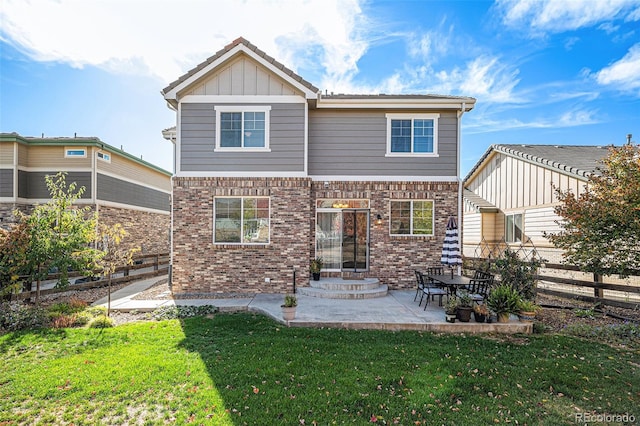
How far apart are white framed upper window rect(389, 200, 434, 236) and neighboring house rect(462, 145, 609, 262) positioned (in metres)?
4.84

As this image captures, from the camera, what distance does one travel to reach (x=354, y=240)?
1091 centimetres

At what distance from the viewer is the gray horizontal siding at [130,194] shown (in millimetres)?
15133

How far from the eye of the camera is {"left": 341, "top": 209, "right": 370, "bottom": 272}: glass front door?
1088 cm

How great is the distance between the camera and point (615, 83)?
15961 millimetres

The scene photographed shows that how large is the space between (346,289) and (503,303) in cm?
445

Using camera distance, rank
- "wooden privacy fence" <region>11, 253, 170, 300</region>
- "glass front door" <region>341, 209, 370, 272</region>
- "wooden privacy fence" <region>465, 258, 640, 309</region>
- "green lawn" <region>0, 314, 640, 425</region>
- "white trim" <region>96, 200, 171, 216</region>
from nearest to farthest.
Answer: "green lawn" <region>0, 314, 640, 425</region> < "wooden privacy fence" <region>465, 258, 640, 309</region> < "wooden privacy fence" <region>11, 253, 170, 300</region> < "glass front door" <region>341, 209, 370, 272</region> < "white trim" <region>96, 200, 171, 216</region>

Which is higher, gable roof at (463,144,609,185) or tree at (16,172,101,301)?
gable roof at (463,144,609,185)

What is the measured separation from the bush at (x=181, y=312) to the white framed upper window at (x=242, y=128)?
5181 millimetres

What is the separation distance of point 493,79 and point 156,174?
20.7 metres

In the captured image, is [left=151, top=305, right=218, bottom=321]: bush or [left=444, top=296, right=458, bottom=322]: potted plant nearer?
[left=444, top=296, right=458, bottom=322]: potted plant

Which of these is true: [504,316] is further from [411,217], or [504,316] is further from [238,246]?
[238,246]

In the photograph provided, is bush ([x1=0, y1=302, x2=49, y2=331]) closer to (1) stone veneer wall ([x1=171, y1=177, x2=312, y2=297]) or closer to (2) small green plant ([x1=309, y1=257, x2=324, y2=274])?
(1) stone veneer wall ([x1=171, y1=177, x2=312, y2=297])

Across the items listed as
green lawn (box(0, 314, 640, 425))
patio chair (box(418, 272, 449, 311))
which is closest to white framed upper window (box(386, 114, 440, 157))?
patio chair (box(418, 272, 449, 311))

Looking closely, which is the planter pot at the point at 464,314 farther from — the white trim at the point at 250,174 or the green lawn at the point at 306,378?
the white trim at the point at 250,174
